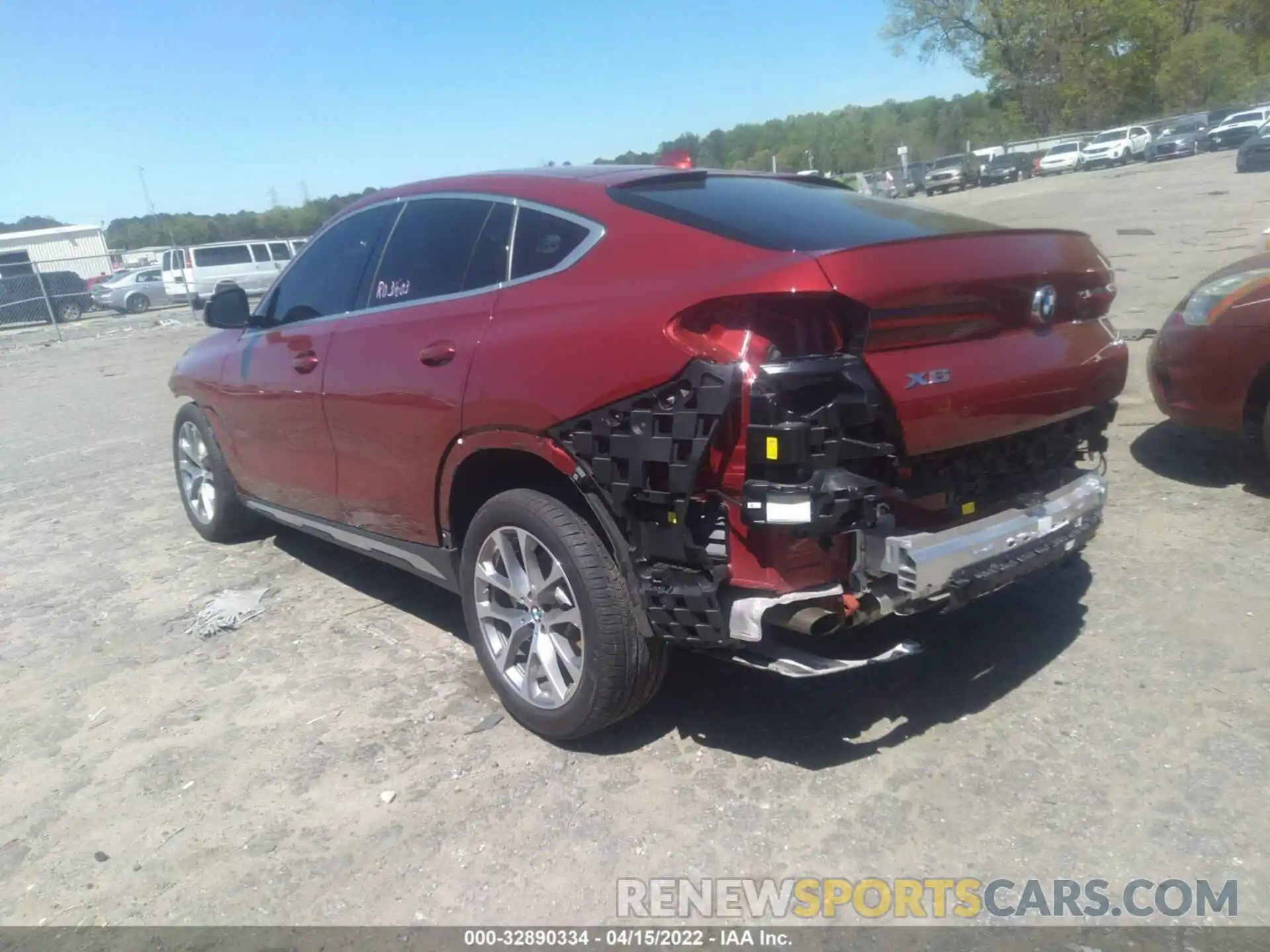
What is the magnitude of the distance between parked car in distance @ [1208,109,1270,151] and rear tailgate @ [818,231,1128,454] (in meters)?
42.0

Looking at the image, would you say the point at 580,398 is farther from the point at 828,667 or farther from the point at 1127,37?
the point at 1127,37

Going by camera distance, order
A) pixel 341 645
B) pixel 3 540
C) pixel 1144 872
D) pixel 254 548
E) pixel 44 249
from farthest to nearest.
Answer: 1. pixel 44 249
2. pixel 3 540
3. pixel 254 548
4. pixel 341 645
5. pixel 1144 872

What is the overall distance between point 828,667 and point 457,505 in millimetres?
1524

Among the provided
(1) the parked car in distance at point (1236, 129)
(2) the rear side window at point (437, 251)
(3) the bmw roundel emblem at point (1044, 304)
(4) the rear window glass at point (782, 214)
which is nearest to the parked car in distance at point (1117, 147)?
(1) the parked car in distance at point (1236, 129)

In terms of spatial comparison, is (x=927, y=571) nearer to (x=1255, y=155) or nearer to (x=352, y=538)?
(x=352, y=538)

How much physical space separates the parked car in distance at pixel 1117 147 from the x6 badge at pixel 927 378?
44.4 metres

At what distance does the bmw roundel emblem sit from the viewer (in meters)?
3.03

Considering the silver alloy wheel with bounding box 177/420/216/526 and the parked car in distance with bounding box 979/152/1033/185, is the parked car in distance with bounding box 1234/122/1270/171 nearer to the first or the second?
the parked car in distance with bounding box 979/152/1033/185

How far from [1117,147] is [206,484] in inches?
1721

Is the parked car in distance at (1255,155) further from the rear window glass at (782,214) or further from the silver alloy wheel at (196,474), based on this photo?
the silver alloy wheel at (196,474)

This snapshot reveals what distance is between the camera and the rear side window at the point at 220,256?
27.5 meters

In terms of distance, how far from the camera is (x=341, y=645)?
14.1 feet

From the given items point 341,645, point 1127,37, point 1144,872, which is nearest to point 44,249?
point 341,645

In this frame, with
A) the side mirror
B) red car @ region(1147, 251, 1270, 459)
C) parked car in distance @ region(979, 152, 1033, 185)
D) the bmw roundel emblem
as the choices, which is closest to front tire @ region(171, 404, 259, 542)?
the side mirror
